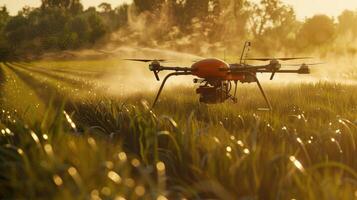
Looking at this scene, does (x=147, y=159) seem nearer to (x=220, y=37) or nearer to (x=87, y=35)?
(x=220, y=37)

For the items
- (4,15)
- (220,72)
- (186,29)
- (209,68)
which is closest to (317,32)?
(186,29)

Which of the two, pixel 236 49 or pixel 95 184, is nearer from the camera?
Result: pixel 95 184

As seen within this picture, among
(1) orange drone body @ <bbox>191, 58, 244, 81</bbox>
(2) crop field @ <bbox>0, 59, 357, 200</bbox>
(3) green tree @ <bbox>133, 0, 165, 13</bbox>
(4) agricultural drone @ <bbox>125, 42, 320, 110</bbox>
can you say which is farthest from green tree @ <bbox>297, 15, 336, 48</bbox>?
(2) crop field @ <bbox>0, 59, 357, 200</bbox>

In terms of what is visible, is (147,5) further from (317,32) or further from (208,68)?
(208,68)

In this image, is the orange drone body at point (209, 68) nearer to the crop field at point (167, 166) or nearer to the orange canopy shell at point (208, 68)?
the orange canopy shell at point (208, 68)

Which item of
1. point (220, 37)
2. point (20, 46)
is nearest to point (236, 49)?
point (220, 37)

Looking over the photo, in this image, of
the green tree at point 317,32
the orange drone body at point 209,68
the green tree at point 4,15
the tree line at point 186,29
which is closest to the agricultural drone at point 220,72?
the orange drone body at point 209,68

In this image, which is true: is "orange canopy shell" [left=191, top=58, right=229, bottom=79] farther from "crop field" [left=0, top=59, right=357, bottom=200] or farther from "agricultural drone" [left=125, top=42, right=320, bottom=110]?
"crop field" [left=0, top=59, right=357, bottom=200]

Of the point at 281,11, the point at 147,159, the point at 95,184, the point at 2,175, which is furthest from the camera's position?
the point at 281,11

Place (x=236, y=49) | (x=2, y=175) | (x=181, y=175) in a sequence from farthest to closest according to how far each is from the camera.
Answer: (x=236, y=49), (x=181, y=175), (x=2, y=175)
